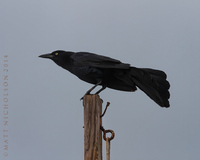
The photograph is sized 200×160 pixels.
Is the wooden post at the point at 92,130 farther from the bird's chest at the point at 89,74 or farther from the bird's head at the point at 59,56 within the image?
the bird's head at the point at 59,56

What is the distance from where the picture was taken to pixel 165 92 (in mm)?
5352

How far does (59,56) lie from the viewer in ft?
20.7

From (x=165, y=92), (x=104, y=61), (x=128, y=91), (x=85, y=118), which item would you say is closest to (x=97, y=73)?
(x=104, y=61)

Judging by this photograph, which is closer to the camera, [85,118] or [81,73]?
[85,118]

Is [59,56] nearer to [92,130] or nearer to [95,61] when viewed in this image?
[95,61]

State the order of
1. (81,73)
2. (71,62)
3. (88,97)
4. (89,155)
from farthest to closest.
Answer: (71,62) < (81,73) < (88,97) < (89,155)

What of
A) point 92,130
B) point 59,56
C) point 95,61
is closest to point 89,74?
point 95,61

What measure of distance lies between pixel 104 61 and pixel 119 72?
32 centimetres

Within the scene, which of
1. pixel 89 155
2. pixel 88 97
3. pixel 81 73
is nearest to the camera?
pixel 89 155

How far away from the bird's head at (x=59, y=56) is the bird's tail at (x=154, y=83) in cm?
143

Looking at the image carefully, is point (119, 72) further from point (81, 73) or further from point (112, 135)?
point (112, 135)

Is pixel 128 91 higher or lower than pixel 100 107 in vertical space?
higher

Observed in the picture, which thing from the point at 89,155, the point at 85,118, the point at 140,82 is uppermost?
the point at 140,82

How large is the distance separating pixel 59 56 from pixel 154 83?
1992 millimetres
